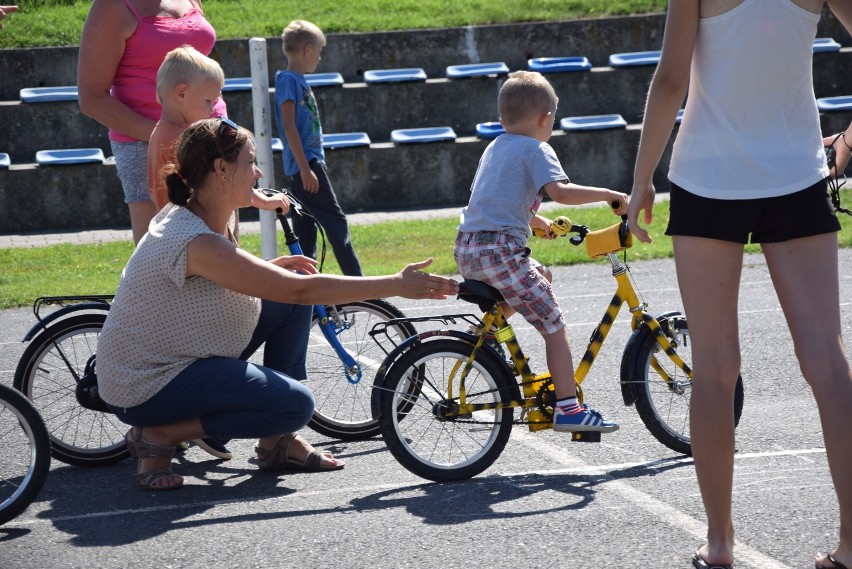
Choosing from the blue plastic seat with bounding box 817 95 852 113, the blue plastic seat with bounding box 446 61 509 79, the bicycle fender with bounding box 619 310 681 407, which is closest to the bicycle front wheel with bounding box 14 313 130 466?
the bicycle fender with bounding box 619 310 681 407

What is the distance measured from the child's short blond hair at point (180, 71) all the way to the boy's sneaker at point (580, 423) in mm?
2037

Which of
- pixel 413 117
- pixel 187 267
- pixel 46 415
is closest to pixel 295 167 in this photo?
pixel 46 415

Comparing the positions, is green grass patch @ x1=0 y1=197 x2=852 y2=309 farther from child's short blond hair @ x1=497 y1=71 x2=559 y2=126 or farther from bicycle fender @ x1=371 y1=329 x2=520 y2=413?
bicycle fender @ x1=371 y1=329 x2=520 y2=413

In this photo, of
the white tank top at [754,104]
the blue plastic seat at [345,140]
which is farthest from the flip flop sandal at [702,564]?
the blue plastic seat at [345,140]

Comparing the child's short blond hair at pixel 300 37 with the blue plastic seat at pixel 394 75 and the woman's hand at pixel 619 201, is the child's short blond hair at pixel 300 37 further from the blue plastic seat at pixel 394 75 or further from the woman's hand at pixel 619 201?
the blue plastic seat at pixel 394 75

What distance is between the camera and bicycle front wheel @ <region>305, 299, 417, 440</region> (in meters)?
5.58

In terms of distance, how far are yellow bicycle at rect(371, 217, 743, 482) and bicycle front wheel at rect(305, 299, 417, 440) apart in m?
0.63

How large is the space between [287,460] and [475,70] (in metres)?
10.8

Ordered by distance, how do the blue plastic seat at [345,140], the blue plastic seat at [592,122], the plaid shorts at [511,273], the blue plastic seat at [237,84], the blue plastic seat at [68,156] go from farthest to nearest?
1. the blue plastic seat at [592,122]
2. the blue plastic seat at [237,84]
3. the blue plastic seat at [345,140]
4. the blue plastic seat at [68,156]
5. the plaid shorts at [511,273]

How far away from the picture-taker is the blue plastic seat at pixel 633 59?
15.5 meters

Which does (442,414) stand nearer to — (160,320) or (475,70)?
(160,320)

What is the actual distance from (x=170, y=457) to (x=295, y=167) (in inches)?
144

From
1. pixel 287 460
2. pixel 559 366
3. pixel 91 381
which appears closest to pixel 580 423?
pixel 559 366

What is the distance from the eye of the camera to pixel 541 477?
4.86 m
